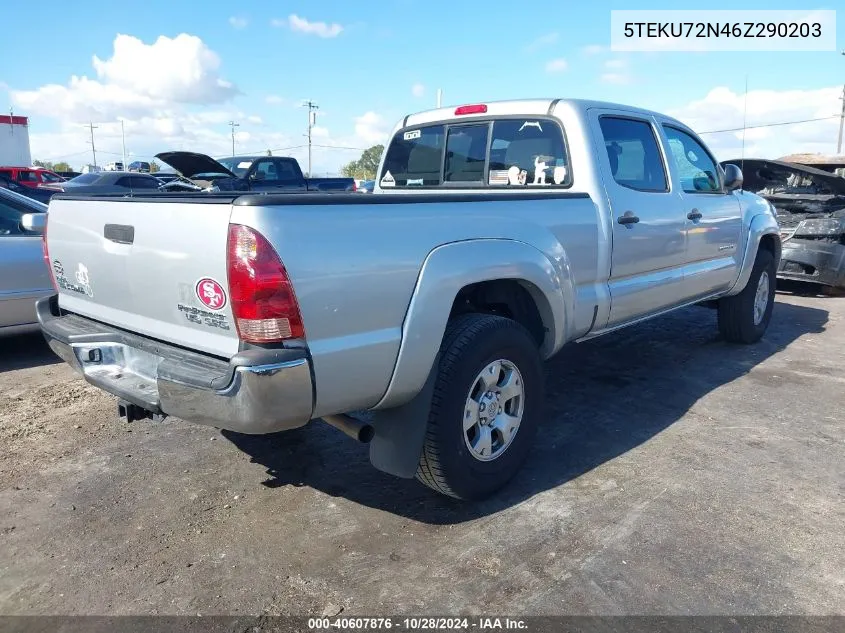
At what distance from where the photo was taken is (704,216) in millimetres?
4789

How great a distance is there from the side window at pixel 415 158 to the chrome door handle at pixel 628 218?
1.38 metres

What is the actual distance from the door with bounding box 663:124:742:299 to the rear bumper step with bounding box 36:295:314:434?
3.35 metres

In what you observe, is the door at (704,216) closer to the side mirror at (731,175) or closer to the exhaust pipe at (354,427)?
the side mirror at (731,175)

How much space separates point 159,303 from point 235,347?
0.49m

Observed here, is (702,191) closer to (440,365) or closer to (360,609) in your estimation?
(440,365)

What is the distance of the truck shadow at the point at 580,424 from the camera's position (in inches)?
126

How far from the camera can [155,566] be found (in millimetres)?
2594

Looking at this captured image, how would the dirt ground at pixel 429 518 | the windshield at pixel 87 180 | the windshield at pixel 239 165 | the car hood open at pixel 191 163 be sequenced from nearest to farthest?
the dirt ground at pixel 429 518 < the car hood open at pixel 191 163 < the windshield at pixel 239 165 < the windshield at pixel 87 180

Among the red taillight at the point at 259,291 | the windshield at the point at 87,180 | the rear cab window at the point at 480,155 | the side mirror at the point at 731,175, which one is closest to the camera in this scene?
the red taillight at the point at 259,291

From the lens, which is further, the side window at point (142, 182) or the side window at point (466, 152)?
the side window at point (142, 182)

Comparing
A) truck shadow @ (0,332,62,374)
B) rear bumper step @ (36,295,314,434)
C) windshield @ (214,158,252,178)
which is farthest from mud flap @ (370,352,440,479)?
windshield @ (214,158,252,178)

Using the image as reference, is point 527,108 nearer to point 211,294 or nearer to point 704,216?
point 704,216

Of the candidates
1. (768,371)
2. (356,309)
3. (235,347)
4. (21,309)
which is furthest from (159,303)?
(768,371)

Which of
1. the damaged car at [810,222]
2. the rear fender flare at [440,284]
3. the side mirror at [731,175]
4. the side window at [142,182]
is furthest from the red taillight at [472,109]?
the side window at [142,182]
